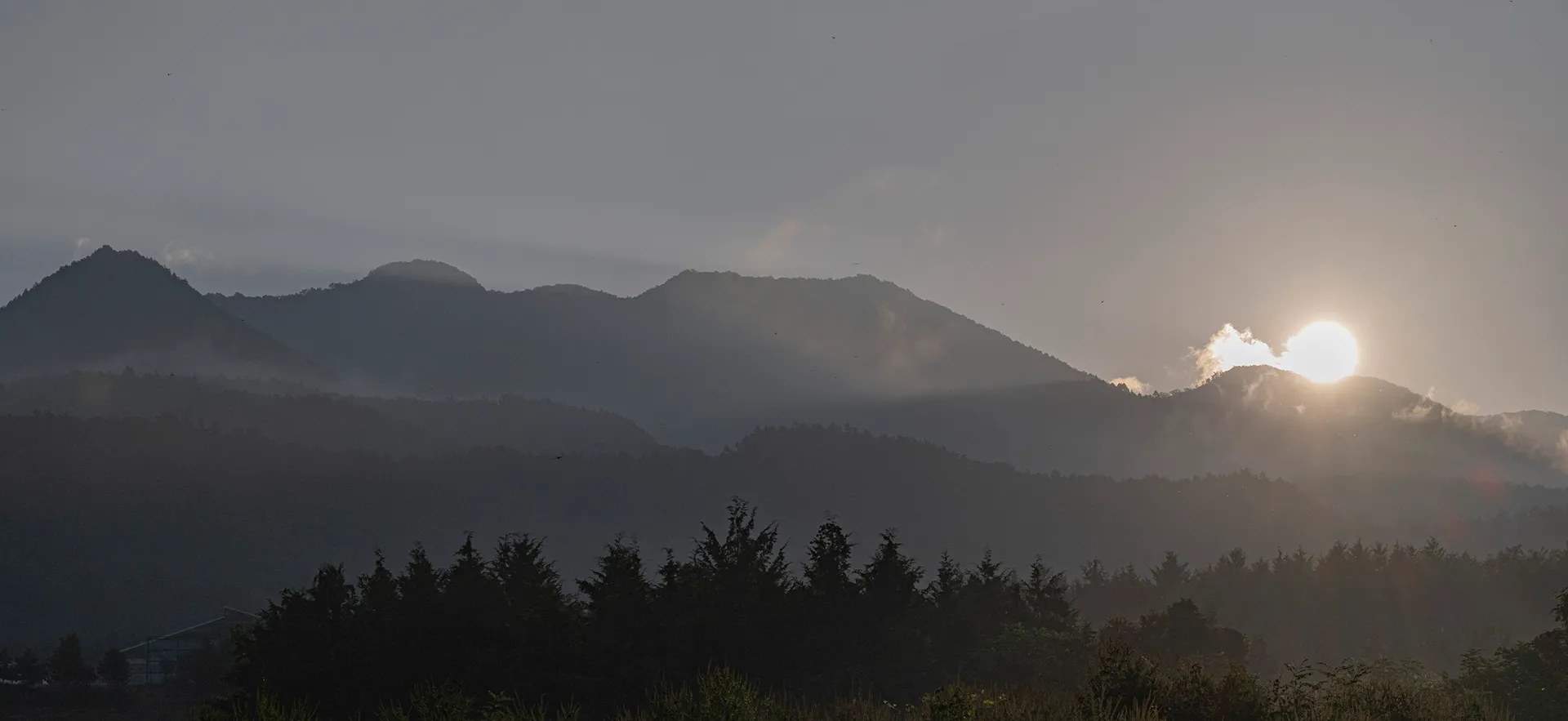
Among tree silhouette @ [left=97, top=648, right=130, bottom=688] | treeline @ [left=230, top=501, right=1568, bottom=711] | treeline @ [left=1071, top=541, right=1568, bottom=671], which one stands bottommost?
tree silhouette @ [left=97, top=648, right=130, bottom=688]

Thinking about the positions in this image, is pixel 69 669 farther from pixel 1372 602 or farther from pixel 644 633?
pixel 1372 602

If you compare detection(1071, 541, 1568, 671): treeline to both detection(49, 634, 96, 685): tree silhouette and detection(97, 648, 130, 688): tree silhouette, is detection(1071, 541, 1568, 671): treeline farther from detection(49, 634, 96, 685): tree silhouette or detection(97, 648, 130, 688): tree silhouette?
detection(49, 634, 96, 685): tree silhouette

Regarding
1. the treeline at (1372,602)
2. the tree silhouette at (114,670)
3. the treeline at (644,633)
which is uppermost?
the treeline at (644,633)

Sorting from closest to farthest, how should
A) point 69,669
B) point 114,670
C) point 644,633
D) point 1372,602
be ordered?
point 644,633 → point 69,669 → point 114,670 → point 1372,602

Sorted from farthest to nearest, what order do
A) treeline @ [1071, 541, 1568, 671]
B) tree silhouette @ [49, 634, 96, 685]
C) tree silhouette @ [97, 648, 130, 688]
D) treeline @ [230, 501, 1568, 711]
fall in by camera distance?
tree silhouette @ [97, 648, 130, 688] → treeline @ [1071, 541, 1568, 671] → tree silhouette @ [49, 634, 96, 685] → treeline @ [230, 501, 1568, 711]

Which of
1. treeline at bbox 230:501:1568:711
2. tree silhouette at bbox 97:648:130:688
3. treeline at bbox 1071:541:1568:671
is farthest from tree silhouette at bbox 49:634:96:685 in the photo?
treeline at bbox 1071:541:1568:671

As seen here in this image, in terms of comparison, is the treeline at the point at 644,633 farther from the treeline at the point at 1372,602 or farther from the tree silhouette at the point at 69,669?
the tree silhouette at the point at 69,669

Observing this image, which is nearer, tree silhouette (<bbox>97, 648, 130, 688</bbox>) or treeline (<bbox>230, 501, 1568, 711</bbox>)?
treeline (<bbox>230, 501, 1568, 711</bbox>)

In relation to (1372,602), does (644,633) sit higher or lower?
higher

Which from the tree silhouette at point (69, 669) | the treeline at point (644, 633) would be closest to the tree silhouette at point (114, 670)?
the tree silhouette at point (69, 669)

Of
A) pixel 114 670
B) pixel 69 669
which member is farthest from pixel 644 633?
pixel 114 670

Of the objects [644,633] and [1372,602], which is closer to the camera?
[644,633]

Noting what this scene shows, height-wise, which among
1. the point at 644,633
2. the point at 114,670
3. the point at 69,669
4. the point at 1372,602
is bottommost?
the point at 114,670

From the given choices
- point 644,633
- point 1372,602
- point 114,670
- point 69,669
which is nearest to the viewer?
point 644,633
